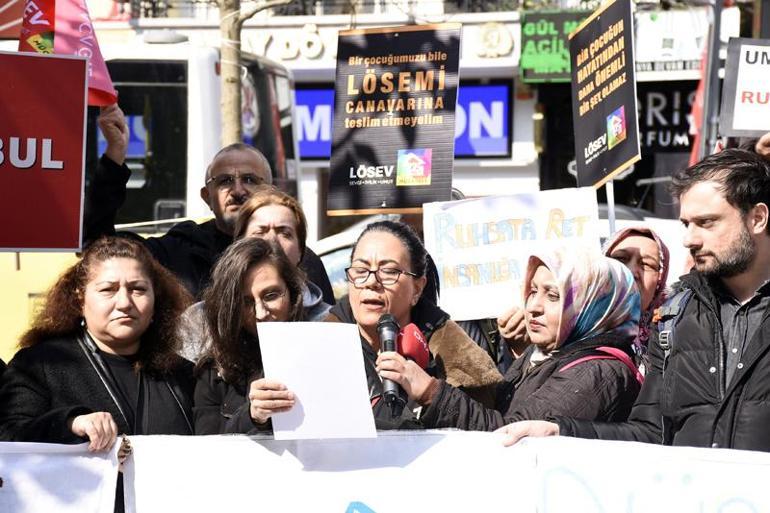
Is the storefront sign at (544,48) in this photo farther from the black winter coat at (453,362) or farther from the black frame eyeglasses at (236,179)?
the black winter coat at (453,362)

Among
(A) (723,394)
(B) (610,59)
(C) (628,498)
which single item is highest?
(B) (610,59)

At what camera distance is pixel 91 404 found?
4.03m

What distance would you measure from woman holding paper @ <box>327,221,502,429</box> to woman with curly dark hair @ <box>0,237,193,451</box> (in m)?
0.63

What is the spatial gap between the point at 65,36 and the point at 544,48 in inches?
616

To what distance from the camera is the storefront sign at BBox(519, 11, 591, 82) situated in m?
20.2

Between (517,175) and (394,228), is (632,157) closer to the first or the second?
(394,228)

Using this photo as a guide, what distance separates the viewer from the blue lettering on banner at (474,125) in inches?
838

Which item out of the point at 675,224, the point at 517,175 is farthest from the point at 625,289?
the point at 517,175

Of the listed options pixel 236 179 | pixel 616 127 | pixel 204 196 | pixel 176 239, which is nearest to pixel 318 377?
pixel 176 239

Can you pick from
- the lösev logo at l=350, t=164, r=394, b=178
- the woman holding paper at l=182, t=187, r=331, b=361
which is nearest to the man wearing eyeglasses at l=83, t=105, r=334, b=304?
the woman holding paper at l=182, t=187, r=331, b=361

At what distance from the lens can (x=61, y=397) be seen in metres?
4.00

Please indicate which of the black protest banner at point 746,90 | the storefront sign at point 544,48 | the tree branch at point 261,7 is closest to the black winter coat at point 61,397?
the black protest banner at point 746,90

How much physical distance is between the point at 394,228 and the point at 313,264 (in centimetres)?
113

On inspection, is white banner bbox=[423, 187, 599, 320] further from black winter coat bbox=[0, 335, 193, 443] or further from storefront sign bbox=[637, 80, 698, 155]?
storefront sign bbox=[637, 80, 698, 155]
